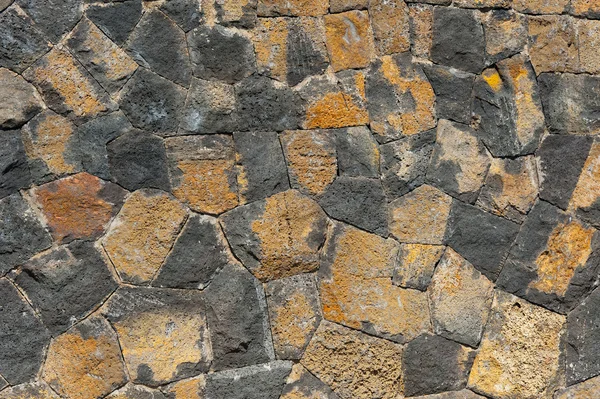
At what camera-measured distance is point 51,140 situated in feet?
6.40

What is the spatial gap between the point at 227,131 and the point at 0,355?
0.85 m

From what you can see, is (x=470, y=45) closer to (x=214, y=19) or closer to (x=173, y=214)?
(x=214, y=19)

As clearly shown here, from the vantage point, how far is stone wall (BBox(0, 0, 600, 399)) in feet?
6.43

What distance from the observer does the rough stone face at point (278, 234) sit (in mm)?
2104

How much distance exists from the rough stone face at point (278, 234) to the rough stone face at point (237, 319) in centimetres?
5

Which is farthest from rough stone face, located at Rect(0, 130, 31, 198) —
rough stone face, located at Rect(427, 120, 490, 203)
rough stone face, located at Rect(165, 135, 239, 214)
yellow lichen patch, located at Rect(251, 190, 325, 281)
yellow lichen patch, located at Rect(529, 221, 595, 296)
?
yellow lichen patch, located at Rect(529, 221, 595, 296)

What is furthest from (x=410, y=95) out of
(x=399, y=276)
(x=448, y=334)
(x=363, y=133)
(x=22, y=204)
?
(x=22, y=204)

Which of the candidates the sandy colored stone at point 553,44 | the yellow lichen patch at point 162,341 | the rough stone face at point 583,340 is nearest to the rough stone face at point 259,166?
the yellow lichen patch at point 162,341

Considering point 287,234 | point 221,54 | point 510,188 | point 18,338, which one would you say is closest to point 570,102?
point 510,188

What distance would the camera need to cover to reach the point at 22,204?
193 cm

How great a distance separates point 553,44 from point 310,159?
914 mm

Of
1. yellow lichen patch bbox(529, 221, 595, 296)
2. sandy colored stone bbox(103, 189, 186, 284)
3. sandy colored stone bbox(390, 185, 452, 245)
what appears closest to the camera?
sandy colored stone bbox(103, 189, 186, 284)

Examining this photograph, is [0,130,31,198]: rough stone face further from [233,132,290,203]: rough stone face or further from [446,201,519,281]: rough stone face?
[446,201,519,281]: rough stone face

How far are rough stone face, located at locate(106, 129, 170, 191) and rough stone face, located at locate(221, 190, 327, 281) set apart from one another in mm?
225
